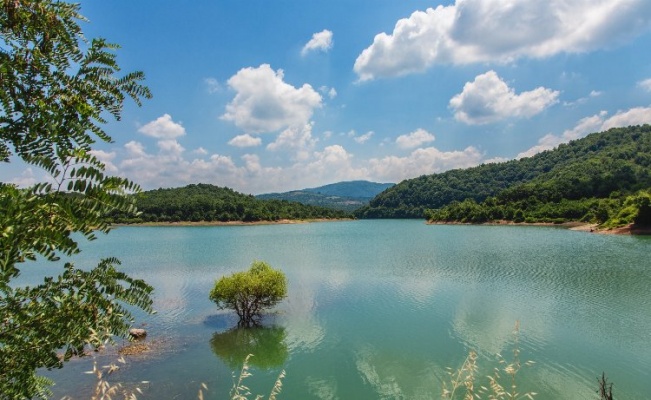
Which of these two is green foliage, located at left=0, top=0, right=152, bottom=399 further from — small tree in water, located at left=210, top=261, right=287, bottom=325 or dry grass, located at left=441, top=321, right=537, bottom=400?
small tree in water, located at left=210, top=261, right=287, bottom=325

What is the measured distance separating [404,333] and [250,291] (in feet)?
34.0

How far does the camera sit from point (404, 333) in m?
24.4

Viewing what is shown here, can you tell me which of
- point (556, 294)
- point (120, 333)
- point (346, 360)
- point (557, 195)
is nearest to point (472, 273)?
point (556, 294)

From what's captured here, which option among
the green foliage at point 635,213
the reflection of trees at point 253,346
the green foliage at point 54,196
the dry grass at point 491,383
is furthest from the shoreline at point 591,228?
the green foliage at point 54,196

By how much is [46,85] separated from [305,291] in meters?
34.0

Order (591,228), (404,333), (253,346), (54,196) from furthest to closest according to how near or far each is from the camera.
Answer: (591,228), (404,333), (253,346), (54,196)

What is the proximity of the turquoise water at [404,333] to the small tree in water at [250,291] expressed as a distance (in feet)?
4.44

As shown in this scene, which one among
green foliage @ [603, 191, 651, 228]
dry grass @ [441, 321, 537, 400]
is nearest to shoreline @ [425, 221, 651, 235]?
green foliage @ [603, 191, 651, 228]

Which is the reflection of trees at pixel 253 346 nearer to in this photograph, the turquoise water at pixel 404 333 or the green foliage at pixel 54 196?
the turquoise water at pixel 404 333

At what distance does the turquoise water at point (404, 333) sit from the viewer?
1825cm

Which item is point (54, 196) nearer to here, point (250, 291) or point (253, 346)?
point (253, 346)

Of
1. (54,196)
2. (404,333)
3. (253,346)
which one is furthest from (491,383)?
(253,346)

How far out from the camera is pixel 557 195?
130 metres

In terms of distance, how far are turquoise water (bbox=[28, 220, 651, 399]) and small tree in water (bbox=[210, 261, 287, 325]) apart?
1.35 m
